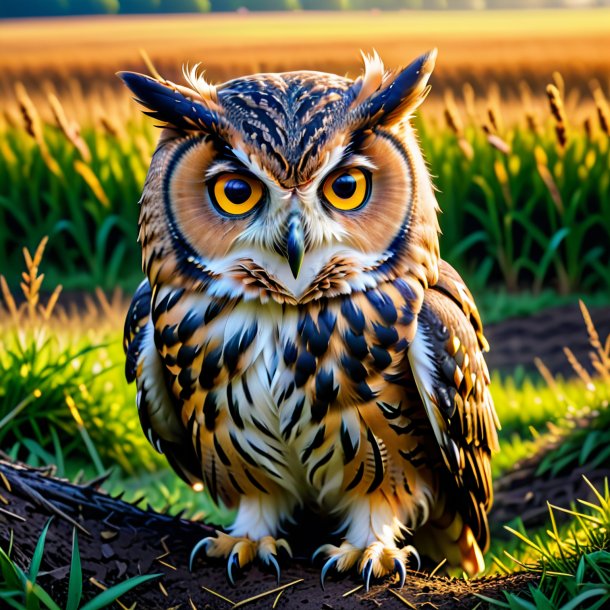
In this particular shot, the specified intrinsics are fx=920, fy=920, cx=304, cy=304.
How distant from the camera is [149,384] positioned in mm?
1899

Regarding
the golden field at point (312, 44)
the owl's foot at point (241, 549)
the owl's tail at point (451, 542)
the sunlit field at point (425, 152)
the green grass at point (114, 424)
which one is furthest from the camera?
the golden field at point (312, 44)

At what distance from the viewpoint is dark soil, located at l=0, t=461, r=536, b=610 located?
1.72m

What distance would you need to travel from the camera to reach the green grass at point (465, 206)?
14.3 feet

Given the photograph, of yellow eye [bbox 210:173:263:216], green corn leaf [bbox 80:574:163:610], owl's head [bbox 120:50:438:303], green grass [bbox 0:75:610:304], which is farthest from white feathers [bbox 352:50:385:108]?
green grass [bbox 0:75:610:304]

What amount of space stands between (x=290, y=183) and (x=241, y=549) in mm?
776

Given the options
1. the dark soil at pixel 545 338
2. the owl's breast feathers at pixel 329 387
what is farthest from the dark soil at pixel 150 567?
the dark soil at pixel 545 338

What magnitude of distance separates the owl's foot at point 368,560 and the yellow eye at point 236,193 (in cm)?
71

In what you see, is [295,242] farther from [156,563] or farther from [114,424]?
[114,424]

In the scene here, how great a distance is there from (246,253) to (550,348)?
2.54 meters

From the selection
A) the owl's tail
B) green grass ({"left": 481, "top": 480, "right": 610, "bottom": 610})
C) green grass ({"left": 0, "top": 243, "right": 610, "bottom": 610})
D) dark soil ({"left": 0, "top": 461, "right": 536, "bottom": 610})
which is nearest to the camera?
green grass ({"left": 481, "top": 480, "right": 610, "bottom": 610})

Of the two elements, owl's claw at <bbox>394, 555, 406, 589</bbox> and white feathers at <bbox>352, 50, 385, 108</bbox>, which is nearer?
white feathers at <bbox>352, 50, 385, 108</bbox>

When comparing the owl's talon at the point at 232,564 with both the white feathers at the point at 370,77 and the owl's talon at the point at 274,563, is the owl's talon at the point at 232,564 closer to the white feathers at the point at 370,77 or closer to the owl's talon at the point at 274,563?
the owl's talon at the point at 274,563

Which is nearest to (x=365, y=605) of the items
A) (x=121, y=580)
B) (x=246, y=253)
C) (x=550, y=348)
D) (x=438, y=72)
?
(x=121, y=580)

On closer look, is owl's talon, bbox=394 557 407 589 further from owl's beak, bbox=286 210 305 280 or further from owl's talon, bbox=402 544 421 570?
owl's beak, bbox=286 210 305 280
